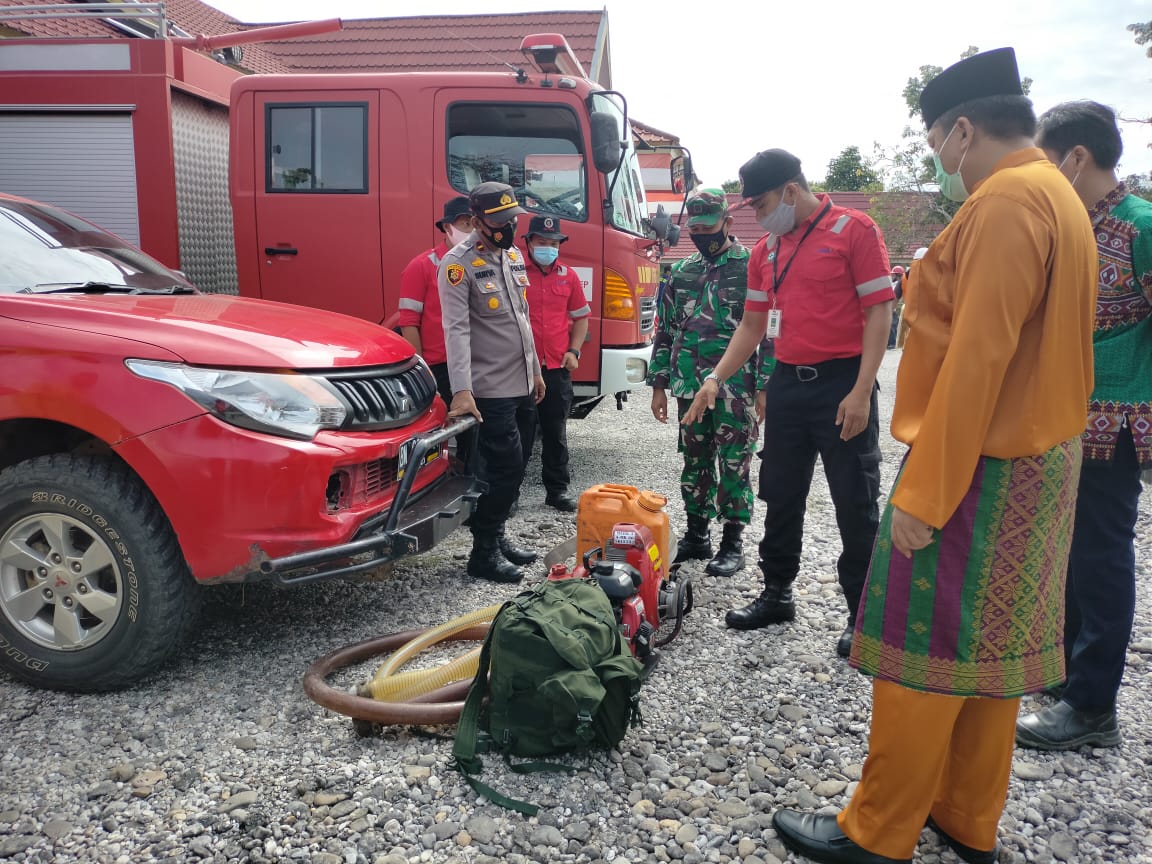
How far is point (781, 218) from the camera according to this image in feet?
11.3

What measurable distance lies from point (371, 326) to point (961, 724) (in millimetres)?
2816

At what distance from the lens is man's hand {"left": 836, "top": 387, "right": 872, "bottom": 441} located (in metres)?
3.15

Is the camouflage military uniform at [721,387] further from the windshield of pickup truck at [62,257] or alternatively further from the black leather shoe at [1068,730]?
the windshield of pickup truck at [62,257]

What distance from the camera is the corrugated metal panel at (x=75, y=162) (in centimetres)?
546

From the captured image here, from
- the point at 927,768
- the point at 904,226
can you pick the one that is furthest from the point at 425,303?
the point at 904,226

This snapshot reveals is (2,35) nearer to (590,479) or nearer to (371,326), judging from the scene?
(371,326)

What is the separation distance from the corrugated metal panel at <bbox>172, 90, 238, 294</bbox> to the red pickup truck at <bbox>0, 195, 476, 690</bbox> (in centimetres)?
269

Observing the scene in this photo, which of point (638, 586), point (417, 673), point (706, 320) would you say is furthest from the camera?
point (706, 320)

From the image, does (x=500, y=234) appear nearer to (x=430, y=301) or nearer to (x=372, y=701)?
(x=430, y=301)

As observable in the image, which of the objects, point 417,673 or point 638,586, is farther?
point 638,586

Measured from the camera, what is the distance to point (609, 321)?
593cm

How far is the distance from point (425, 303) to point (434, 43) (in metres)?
9.58

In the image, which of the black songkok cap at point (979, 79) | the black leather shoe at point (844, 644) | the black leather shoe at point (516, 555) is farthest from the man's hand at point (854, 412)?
the black leather shoe at point (516, 555)

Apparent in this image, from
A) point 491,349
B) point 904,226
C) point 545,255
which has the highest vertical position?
point 904,226
